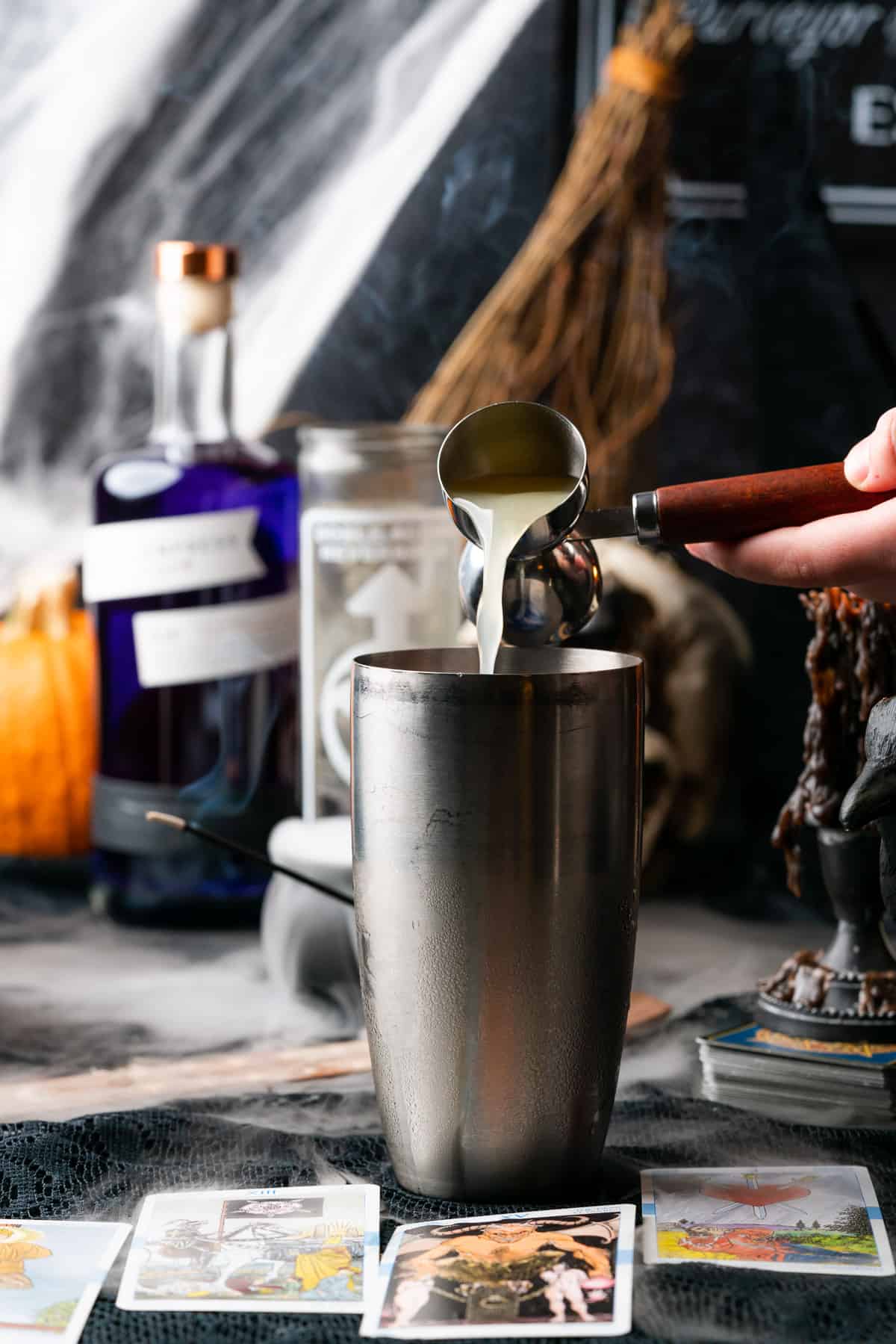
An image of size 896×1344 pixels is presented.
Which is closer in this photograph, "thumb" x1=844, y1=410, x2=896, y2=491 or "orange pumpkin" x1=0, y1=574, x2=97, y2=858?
"thumb" x1=844, y1=410, x2=896, y2=491

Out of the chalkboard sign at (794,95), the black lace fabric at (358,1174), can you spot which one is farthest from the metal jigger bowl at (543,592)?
the chalkboard sign at (794,95)

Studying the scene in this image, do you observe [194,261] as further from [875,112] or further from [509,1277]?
[509,1277]

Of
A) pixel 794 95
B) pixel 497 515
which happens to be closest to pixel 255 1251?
pixel 497 515

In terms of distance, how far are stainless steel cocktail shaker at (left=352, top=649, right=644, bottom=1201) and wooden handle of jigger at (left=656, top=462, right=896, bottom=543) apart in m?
0.08

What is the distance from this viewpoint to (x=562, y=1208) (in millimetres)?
659

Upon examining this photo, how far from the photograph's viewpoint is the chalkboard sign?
1.27 m

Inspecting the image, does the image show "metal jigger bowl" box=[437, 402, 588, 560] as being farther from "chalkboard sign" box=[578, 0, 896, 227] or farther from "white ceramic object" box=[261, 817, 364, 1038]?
"chalkboard sign" box=[578, 0, 896, 227]

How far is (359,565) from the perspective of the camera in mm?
1039

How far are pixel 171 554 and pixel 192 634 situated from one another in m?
0.06

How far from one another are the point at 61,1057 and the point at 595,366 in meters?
0.67

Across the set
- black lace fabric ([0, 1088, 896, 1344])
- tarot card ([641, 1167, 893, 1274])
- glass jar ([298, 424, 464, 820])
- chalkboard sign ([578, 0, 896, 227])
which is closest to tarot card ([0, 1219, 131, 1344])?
black lace fabric ([0, 1088, 896, 1344])

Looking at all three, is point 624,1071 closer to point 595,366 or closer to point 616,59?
point 595,366

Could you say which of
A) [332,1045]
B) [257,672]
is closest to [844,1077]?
[332,1045]

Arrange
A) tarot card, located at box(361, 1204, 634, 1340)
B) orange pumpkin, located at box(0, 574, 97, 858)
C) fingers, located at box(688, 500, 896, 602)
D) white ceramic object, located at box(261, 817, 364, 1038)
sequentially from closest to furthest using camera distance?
tarot card, located at box(361, 1204, 634, 1340), fingers, located at box(688, 500, 896, 602), white ceramic object, located at box(261, 817, 364, 1038), orange pumpkin, located at box(0, 574, 97, 858)
